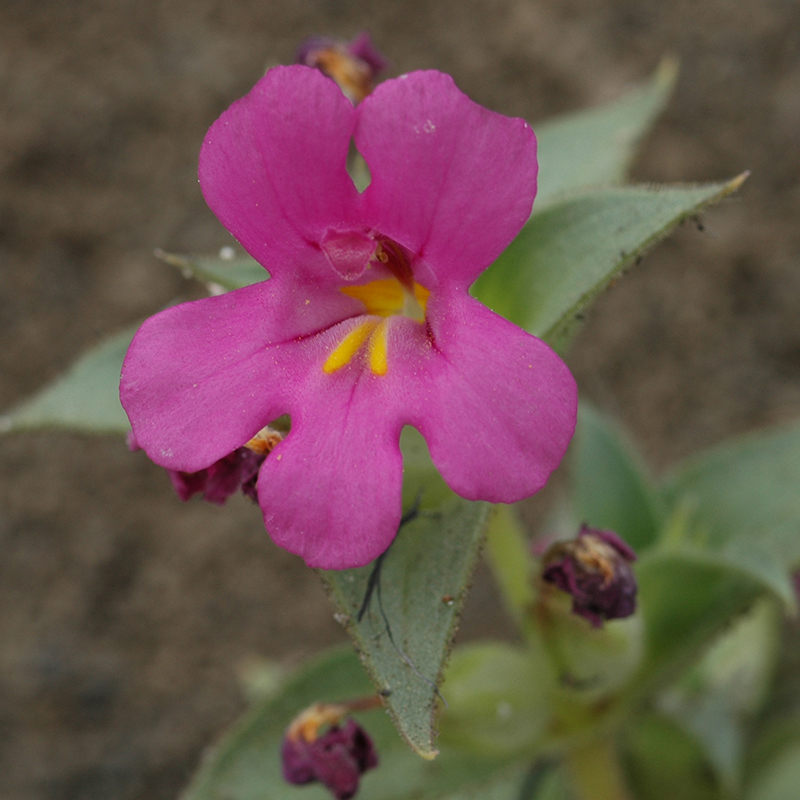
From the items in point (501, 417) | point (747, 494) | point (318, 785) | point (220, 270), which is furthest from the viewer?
point (747, 494)

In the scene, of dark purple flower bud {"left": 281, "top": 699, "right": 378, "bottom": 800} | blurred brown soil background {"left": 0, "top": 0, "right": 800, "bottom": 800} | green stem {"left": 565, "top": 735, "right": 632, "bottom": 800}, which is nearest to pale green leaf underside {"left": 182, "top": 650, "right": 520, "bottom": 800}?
green stem {"left": 565, "top": 735, "right": 632, "bottom": 800}

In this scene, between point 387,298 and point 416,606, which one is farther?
point 387,298

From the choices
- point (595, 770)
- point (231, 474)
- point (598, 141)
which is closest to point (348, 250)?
point (231, 474)

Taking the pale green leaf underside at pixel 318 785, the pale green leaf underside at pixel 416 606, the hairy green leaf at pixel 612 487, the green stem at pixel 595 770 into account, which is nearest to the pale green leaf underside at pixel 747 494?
the hairy green leaf at pixel 612 487

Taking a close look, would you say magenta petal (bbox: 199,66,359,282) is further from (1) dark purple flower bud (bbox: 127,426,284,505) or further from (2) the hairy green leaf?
(2) the hairy green leaf

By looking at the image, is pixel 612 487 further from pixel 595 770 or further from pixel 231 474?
pixel 231 474

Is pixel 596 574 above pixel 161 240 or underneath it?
above
